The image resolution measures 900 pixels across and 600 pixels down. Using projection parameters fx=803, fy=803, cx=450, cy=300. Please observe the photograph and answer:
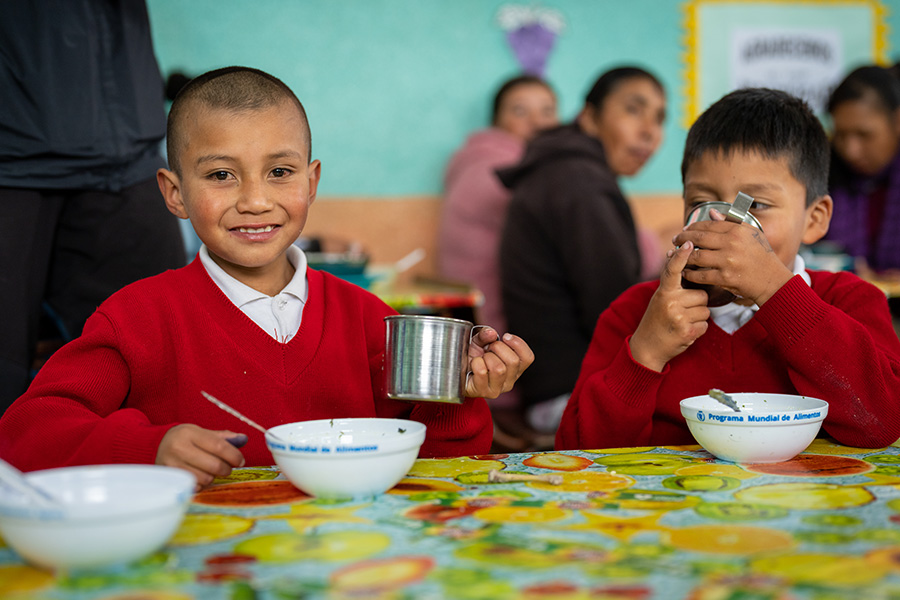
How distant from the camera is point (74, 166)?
1609 mm

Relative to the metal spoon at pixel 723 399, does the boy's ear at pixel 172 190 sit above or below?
above

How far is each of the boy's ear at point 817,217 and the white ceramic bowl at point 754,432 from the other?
21.4 inches

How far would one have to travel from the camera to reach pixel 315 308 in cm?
132

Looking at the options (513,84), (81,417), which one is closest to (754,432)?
(81,417)

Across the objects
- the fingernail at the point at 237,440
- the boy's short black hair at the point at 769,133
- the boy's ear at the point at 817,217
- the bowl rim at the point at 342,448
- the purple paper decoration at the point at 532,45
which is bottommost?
the fingernail at the point at 237,440

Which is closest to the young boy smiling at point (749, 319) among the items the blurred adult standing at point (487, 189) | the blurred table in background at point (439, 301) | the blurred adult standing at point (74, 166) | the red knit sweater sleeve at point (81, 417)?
the red knit sweater sleeve at point (81, 417)

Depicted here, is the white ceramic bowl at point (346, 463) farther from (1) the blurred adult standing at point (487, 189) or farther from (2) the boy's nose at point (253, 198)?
(1) the blurred adult standing at point (487, 189)

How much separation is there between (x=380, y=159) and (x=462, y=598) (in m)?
3.77

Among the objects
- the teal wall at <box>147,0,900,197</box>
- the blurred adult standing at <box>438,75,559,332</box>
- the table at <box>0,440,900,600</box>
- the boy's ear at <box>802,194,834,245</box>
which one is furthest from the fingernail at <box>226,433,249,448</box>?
the teal wall at <box>147,0,900,197</box>

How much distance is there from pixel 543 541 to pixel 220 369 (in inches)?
27.4

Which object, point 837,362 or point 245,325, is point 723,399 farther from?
point 245,325

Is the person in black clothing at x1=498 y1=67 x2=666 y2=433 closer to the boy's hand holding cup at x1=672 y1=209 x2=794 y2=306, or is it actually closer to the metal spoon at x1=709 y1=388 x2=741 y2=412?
the boy's hand holding cup at x1=672 y1=209 x2=794 y2=306

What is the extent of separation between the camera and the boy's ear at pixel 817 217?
1.44 m

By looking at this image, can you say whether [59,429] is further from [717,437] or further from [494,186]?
[494,186]
